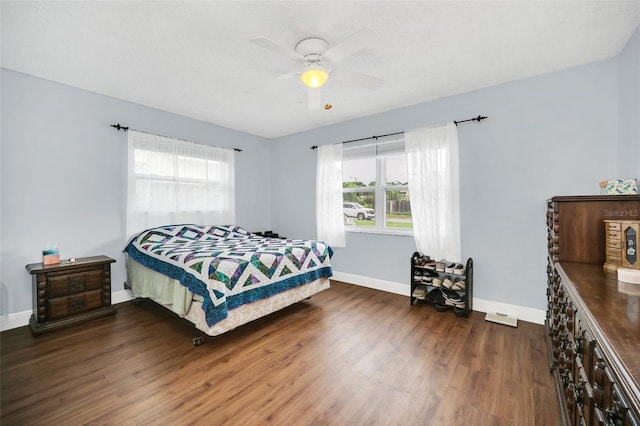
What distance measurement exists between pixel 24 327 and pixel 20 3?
2823mm

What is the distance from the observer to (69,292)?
2.69m

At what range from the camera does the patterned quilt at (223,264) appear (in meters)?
2.29

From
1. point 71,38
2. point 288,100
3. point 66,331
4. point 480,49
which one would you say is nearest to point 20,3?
point 71,38

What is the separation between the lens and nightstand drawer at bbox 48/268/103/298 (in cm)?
261

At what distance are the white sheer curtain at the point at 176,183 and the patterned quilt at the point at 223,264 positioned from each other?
263mm

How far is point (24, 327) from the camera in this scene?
2668 mm

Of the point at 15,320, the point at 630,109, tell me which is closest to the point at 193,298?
the point at 15,320

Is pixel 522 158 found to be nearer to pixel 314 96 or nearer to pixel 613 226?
pixel 613 226

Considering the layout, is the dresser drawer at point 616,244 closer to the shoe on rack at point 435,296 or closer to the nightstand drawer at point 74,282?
the shoe on rack at point 435,296

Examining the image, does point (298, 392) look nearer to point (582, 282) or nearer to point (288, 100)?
point (582, 282)

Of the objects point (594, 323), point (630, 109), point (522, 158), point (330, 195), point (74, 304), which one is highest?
point (630, 109)

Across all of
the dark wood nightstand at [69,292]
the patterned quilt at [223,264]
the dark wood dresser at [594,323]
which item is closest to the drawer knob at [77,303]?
the dark wood nightstand at [69,292]

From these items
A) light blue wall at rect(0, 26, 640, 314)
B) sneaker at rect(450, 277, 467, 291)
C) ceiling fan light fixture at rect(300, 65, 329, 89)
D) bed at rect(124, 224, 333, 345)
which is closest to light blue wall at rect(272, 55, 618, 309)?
light blue wall at rect(0, 26, 640, 314)

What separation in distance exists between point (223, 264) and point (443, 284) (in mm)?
2413
